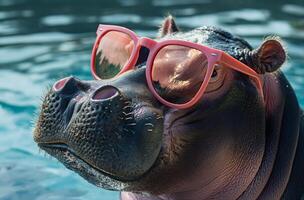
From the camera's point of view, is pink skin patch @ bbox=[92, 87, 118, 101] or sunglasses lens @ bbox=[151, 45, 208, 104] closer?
pink skin patch @ bbox=[92, 87, 118, 101]

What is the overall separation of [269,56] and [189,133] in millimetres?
463

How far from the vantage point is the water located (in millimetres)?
5003

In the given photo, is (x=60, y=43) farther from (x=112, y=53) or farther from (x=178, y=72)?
(x=178, y=72)

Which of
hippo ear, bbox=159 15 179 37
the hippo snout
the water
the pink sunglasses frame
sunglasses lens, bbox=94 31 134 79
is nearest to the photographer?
the hippo snout

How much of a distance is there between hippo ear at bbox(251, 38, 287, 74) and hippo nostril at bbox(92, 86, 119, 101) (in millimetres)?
624

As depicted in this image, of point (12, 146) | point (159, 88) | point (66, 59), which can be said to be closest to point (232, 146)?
point (159, 88)

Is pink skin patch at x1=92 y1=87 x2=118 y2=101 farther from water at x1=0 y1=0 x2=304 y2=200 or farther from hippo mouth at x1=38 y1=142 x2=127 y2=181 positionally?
water at x1=0 y1=0 x2=304 y2=200

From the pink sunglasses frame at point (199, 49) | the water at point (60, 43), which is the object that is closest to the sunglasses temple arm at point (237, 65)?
the pink sunglasses frame at point (199, 49)

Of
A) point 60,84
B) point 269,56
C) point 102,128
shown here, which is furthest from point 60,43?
point 102,128

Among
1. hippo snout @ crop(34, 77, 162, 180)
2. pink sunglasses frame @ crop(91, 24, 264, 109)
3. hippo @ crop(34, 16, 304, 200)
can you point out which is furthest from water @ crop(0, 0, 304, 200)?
hippo snout @ crop(34, 77, 162, 180)

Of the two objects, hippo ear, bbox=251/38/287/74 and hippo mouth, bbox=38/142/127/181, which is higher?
hippo ear, bbox=251/38/287/74

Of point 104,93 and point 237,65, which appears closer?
point 104,93

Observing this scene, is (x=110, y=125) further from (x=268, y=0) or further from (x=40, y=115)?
(x=268, y=0)

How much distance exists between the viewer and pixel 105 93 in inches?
109
